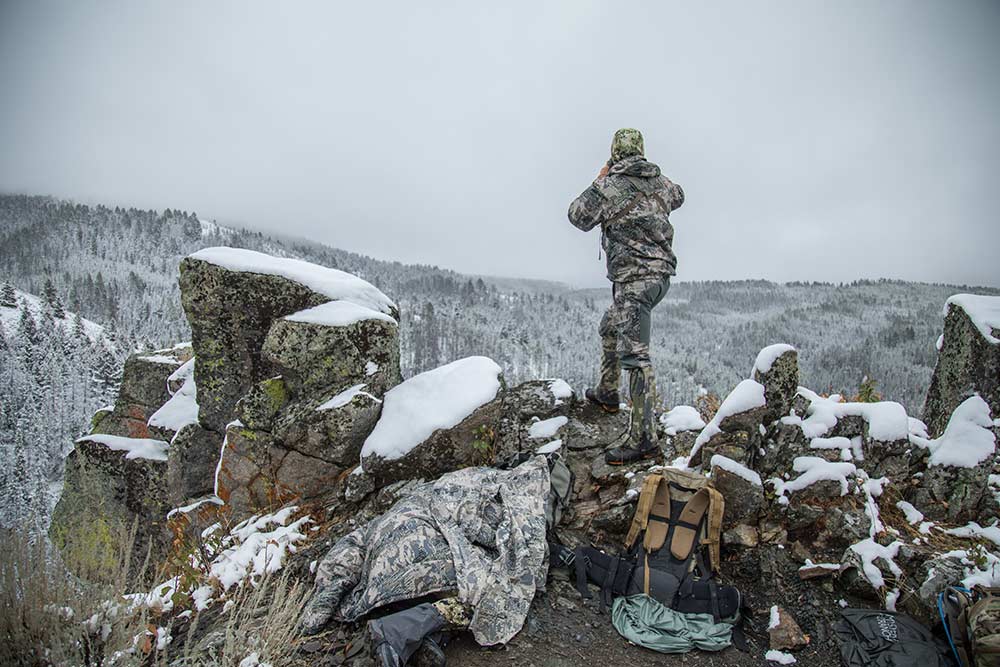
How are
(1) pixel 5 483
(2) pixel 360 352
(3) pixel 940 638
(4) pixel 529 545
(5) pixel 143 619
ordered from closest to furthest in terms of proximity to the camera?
(5) pixel 143 619, (3) pixel 940 638, (4) pixel 529 545, (2) pixel 360 352, (1) pixel 5 483

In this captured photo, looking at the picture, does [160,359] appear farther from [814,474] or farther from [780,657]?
Answer: [814,474]

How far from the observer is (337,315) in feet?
19.6

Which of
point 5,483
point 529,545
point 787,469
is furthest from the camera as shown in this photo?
point 5,483

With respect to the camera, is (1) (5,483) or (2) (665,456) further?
(1) (5,483)

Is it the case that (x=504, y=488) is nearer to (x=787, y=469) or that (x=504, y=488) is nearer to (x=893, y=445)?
(x=787, y=469)

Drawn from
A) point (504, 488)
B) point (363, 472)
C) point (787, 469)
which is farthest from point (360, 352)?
point (787, 469)

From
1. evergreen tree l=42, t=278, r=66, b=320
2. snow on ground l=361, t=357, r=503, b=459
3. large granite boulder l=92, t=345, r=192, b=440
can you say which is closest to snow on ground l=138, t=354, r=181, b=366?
large granite boulder l=92, t=345, r=192, b=440

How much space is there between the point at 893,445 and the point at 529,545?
3.92m

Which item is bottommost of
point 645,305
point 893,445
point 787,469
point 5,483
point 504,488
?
point 5,483

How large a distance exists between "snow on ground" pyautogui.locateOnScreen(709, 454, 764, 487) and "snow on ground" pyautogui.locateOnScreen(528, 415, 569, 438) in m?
2.02

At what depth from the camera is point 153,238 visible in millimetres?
184625

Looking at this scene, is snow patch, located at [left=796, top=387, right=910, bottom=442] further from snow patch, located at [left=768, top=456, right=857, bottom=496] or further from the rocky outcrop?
the rocky outcrop

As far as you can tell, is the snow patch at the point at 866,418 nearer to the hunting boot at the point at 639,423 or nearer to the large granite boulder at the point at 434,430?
the hunting boot at the point at 639,423

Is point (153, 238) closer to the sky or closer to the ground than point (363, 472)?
closer to the sky
